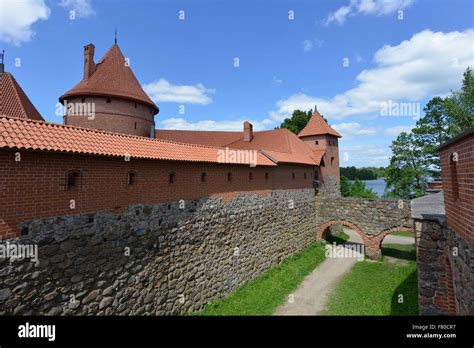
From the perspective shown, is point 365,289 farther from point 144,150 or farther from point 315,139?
point 315,139

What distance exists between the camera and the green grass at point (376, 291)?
941 centimetres

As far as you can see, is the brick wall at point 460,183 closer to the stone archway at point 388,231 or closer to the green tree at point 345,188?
the stone archway at point 388,231

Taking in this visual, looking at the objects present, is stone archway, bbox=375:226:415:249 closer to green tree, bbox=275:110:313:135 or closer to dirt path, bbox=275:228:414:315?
dirt path, bbox=275:228:414:315

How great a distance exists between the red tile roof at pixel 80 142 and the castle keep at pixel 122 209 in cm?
3

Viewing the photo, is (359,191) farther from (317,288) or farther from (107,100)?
(107,100)

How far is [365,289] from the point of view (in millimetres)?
11289

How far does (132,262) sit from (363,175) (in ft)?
320

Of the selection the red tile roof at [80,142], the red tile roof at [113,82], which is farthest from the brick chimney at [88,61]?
the red tile roof at [80,142]

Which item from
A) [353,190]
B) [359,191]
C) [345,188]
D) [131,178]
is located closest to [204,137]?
[131,178]

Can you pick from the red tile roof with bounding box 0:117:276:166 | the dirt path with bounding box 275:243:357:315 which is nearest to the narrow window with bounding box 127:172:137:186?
the red tile roof with bounding box 0:117:276:166

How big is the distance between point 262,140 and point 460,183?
53.6 ft

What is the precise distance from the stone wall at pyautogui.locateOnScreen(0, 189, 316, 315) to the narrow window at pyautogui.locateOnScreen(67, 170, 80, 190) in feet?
2.10

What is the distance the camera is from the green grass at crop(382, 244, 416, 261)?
1596 cm

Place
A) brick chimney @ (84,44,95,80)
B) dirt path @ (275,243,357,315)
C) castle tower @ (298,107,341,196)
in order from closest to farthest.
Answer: dirt path @ (275,243,357,315)
brick chimney @ (84,44,95,80)
castle tower @ (298,107,341,196)
